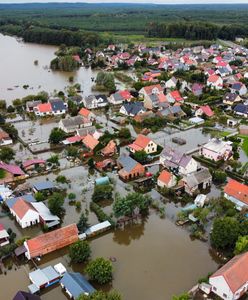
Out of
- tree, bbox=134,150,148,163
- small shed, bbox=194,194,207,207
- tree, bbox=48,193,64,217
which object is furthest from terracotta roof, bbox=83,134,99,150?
small shed, bbox=194,194,207,207

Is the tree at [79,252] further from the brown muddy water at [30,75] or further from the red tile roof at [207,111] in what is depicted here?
the brown muddy water at [30,75]

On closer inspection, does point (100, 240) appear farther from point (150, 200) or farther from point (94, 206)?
point (150, 200)

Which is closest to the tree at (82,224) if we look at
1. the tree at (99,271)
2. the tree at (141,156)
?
the tree at (99,271)

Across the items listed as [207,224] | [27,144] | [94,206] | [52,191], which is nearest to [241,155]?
[207,224]

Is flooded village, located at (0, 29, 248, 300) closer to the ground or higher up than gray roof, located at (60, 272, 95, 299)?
closer to the ground

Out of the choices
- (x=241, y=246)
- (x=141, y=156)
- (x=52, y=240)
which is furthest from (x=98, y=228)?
(x=141, y=156)

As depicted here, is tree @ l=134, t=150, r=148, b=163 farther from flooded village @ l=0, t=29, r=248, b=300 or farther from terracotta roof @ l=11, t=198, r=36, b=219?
terracotta roof @ l=11, t=198, r=36, b=219
